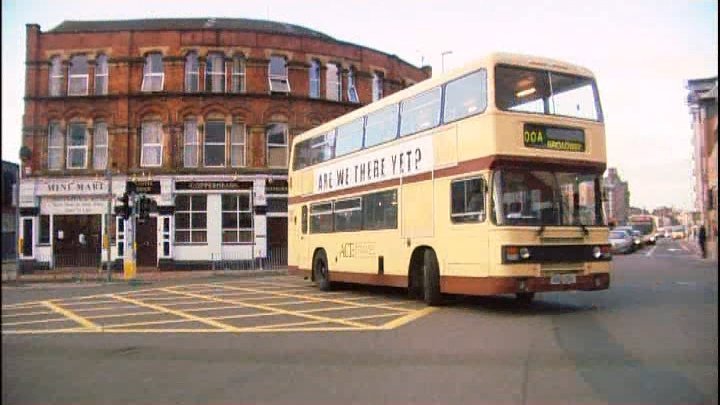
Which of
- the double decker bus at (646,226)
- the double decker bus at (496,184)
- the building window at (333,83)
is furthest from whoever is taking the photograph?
the double decker bus at (646,226)

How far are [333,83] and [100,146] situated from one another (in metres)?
12.4

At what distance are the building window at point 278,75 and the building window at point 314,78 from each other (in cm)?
142

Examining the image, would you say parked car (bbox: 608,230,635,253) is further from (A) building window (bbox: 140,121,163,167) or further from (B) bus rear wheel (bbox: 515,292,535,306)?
(B) bus rear wheel (bbox: 515,292,535,306)

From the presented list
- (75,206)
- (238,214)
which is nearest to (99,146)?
(75,206)

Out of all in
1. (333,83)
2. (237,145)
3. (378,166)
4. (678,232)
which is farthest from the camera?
(678,232)

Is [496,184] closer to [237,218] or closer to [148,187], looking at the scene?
[237,218]

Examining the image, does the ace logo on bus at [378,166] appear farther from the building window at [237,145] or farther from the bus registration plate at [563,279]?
the building window at [237,145]

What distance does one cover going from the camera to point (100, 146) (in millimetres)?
32906

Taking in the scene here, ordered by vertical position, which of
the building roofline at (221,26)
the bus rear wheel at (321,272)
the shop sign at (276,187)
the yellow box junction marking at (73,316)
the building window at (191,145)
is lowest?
the yellow box junction marking at (73,316)

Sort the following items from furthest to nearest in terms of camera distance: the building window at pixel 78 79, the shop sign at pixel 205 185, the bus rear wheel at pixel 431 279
Answer: the building window at pixel 78 79 < the shop sign at pixel 205 185 < the bus rear wheel at pixel 431 279

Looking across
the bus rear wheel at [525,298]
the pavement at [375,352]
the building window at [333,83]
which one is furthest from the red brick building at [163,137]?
the bus rear wheel at [525,298]

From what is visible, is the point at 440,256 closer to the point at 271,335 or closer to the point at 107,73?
the point at 271,335

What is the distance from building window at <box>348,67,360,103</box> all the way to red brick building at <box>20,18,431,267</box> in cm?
263

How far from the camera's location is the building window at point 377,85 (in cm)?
3675
